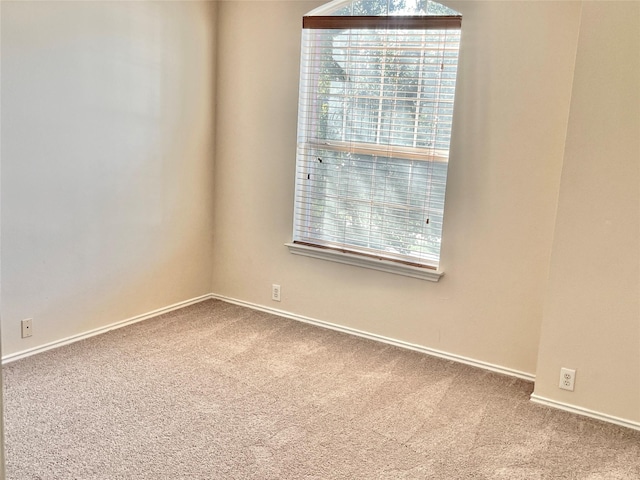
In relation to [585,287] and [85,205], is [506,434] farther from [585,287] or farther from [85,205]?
[85,205]

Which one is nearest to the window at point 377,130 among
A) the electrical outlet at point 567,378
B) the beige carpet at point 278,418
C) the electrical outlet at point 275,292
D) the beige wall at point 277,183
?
the beige wall at point 277,183

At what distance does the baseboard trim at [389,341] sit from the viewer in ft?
11.0

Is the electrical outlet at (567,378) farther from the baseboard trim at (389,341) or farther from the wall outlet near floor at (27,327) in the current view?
the wall outlet near floor at (27,327)

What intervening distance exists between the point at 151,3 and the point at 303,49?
0.97 m

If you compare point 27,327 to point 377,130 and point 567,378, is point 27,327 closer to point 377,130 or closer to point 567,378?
point 377,130

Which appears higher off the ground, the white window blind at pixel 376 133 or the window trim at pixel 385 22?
the window trim at pixel 385 22

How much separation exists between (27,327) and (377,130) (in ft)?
7.55

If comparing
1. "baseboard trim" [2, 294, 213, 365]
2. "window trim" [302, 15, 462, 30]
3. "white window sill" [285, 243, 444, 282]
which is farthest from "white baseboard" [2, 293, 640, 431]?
"window trim" [302, 15, 462, 30]

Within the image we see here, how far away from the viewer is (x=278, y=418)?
2.69m

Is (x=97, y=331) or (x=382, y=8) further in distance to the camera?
(x=97, y=331)

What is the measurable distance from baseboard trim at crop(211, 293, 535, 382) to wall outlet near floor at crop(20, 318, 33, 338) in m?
1.46

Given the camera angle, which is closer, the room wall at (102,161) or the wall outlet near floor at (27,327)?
the room wall at (102,161)

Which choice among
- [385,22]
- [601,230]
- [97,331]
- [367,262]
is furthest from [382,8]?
[97,331]

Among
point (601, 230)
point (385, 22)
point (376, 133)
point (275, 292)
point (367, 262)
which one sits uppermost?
point (385, 22)
